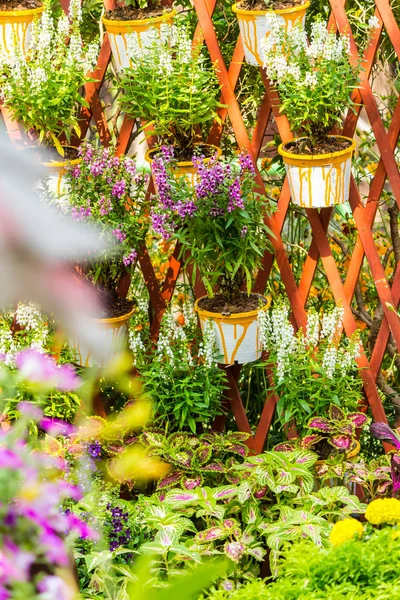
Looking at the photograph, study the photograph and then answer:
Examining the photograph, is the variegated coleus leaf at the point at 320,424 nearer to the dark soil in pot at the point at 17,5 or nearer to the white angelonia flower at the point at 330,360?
the white angelonia flower at the point at 330,360

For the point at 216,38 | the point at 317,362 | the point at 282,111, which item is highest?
the point at 216,38

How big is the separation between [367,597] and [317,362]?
39.4 inches

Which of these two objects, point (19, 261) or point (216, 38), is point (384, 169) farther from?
point (19, 261)

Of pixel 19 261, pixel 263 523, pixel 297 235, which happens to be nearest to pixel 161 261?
pixel 297 235

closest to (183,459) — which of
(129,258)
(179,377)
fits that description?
(179,377)

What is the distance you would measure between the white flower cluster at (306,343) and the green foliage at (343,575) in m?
0.76

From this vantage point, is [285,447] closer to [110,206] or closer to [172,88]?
[110,206]

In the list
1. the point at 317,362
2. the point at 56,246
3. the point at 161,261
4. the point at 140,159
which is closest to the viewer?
the point at 56,246

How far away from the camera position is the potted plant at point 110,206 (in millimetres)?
2424

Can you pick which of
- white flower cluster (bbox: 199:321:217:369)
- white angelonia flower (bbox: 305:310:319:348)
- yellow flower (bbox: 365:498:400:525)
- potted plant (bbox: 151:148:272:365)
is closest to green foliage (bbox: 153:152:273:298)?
potted plant (bbox: 151:148:272:365)

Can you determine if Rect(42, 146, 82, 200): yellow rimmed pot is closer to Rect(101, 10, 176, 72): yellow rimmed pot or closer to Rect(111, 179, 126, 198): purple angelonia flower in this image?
Rect(111, 179, 126, 198): purple angelonia flower

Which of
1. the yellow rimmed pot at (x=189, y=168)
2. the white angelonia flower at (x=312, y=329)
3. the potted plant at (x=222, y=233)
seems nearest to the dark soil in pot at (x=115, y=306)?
the potted plant at (x=222, y=233)

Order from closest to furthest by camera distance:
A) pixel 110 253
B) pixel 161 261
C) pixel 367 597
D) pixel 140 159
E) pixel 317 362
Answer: pixel 367 597 → pixel 110 253 → pixel 317 362 → pixel 161 261 → pixel 140 159

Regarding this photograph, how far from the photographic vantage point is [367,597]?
170cm
